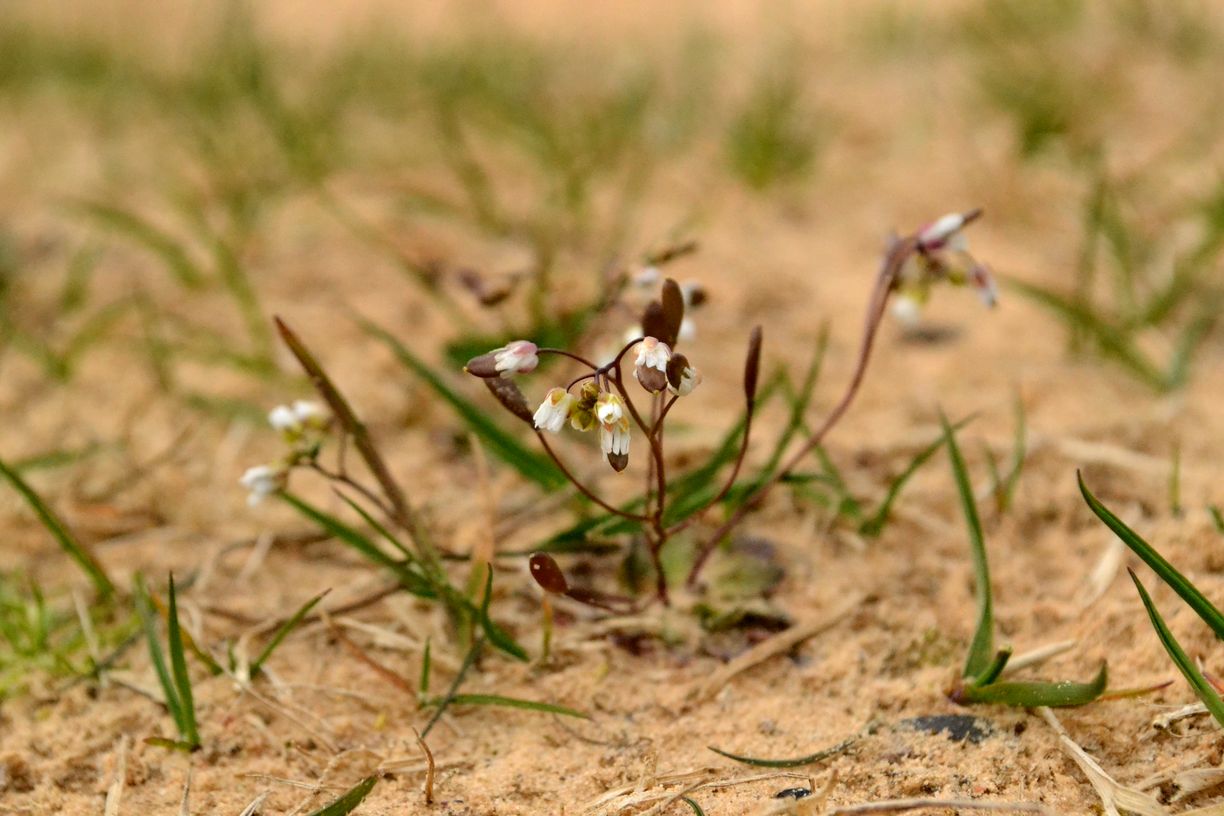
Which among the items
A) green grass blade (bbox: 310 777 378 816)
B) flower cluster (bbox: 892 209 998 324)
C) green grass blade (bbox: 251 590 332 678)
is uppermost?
flower cluster (bbox: 892 209 998 324)

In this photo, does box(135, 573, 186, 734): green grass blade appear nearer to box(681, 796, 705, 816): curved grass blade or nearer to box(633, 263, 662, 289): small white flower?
box(681, 796, 705, 816): curved grass blade

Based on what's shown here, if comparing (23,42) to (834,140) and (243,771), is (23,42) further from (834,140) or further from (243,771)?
(243,771)

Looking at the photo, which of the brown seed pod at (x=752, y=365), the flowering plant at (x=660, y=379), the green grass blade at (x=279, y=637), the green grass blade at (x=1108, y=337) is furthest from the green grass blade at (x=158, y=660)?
the green grass blade at (x=1108, y=337)

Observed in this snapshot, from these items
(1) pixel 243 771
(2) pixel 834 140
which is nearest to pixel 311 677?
(1) pixel 243 771

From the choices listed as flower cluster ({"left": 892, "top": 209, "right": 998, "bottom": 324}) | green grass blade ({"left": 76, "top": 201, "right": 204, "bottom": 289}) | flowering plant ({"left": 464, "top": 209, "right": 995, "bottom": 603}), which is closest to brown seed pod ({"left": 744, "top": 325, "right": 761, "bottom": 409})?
flowering plant ({"left": 464, "top": 209, "right": 995, "bottom": 603})

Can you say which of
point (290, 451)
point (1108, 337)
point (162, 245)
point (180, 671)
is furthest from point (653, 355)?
point (162, 245)

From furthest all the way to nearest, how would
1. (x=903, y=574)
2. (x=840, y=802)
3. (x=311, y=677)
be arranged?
(x=903, y=574)
(x=311, y=677)
(x=840, y=802)
